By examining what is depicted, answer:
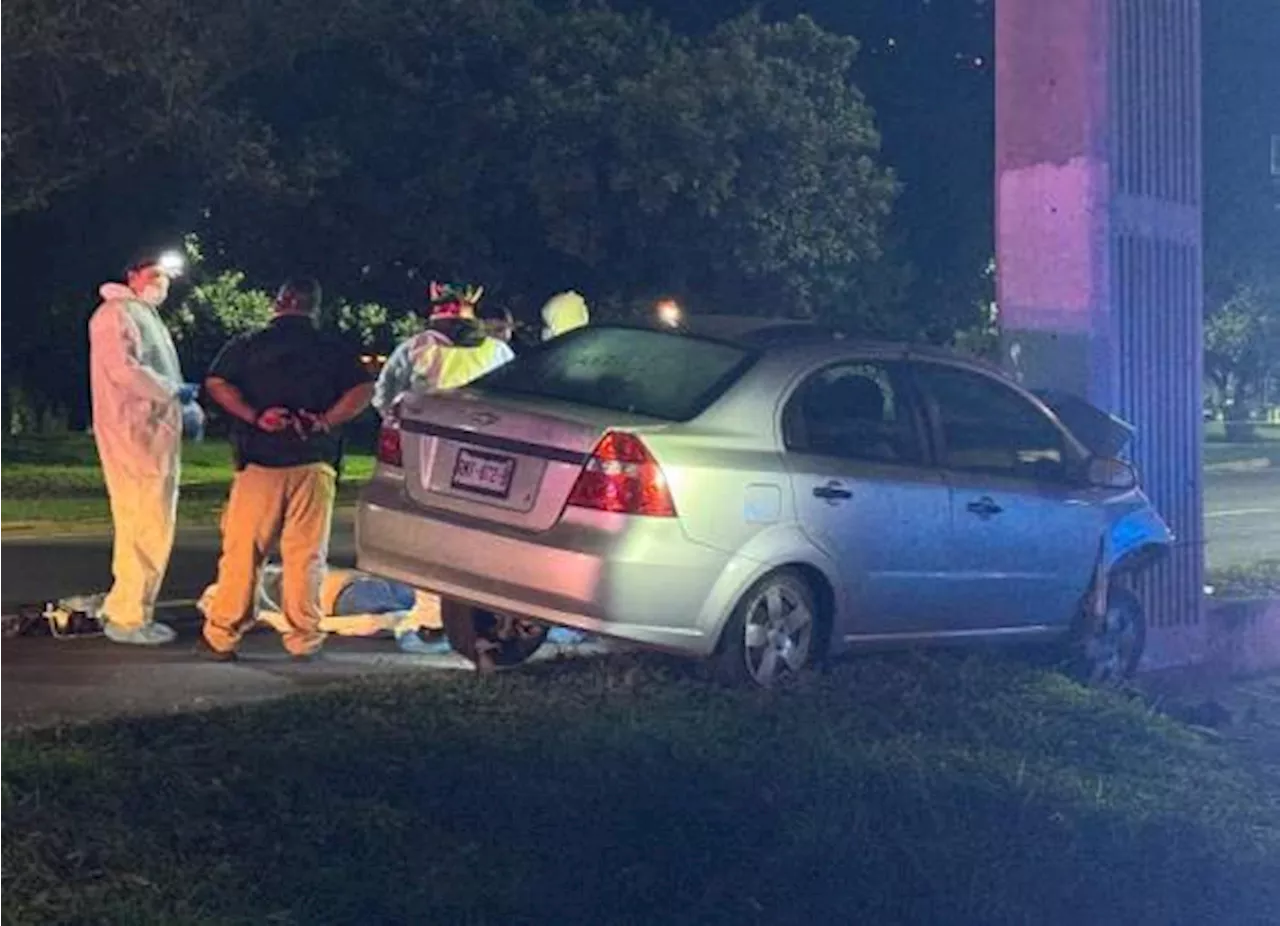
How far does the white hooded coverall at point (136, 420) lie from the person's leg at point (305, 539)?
66 centimetres

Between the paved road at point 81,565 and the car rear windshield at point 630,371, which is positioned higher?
the car rear windshield at point 630,371

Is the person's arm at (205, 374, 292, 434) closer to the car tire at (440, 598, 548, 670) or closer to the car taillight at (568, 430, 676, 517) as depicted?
the car tire at (440, 598, 548, 670)

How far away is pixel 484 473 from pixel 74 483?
17.9 m

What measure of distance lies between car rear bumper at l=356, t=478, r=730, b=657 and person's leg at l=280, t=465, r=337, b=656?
0.99m

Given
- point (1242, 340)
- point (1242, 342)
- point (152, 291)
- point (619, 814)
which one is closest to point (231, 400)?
point (152, 291)

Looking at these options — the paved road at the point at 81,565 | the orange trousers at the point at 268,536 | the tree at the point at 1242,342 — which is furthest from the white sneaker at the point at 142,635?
the tree at the point at 1242,342

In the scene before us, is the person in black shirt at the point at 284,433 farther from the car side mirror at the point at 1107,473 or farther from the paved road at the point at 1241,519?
the paved road at the point at 1241,519

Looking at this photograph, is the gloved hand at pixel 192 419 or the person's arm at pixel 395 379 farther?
the person's arm at pixel 395 379

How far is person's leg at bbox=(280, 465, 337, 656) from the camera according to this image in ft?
29.2

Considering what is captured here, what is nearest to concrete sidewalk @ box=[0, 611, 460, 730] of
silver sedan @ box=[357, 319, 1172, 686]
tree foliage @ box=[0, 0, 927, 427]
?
silver sedan @ box=[357, 319, 1172, 686]

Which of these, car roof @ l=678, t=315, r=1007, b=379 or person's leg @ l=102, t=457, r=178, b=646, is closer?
car roof @ l=678, t=315, r=1007, b=379

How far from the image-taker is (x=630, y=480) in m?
7.67

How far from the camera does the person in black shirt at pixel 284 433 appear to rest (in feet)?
28.9

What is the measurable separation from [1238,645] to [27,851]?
8.80 metres
